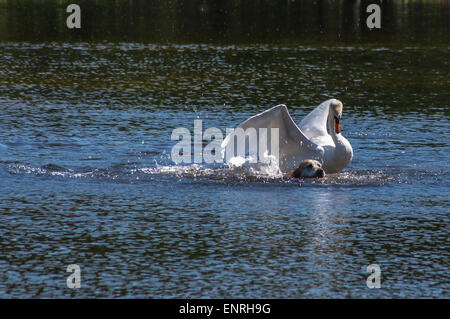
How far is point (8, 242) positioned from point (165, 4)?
48789 mm

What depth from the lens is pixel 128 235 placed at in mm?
12719

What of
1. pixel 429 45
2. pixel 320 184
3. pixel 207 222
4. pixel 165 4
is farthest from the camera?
pixel 165 4

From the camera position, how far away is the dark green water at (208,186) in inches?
439

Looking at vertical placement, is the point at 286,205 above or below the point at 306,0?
below

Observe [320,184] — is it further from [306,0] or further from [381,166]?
[306,0]

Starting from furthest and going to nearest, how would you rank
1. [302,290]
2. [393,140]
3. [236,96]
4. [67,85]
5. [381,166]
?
[67,85], [236,96], [393,140], [381,166], [302,290]

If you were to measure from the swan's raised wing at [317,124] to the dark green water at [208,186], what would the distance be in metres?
0.87

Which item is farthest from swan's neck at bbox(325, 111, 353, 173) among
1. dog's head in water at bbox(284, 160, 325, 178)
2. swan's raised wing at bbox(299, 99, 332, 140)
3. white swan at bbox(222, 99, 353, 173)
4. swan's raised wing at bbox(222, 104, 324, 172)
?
swan's raised wing at bbox(299, 99, 332, 140)

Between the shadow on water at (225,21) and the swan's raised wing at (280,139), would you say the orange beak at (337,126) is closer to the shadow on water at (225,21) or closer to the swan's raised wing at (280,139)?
the swan's raised wing at (280,139)

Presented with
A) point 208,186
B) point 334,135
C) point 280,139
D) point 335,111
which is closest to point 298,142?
point 280,139

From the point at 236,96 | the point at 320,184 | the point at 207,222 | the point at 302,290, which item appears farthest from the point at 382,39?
the point at 302,290

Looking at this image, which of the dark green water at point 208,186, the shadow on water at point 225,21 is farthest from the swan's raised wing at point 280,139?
the shadow on water at point 225,21

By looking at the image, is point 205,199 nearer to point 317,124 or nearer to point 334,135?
point 334,135

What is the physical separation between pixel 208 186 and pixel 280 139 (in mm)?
1542
